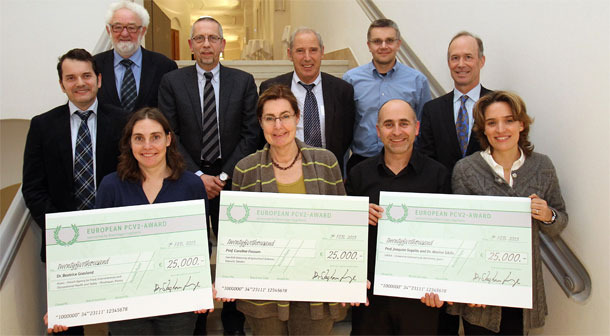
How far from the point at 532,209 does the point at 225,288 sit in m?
1.38

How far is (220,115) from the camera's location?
2736 millimetres

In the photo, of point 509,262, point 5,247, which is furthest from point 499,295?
point 5,247

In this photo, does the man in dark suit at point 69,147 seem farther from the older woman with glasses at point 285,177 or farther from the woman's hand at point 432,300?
the woman's hand at point 432,300

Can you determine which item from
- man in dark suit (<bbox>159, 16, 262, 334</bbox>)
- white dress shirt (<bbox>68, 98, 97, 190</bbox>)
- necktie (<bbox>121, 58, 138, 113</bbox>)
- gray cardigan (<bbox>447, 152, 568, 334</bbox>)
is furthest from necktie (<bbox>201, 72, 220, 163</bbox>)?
gray cardigan (<bbox>447, 152, 568, 334</bbox>)

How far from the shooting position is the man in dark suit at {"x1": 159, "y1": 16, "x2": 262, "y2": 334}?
2.69 metres

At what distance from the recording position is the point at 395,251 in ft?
6.65

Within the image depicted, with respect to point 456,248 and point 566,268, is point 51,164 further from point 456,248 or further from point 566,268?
point 566,268

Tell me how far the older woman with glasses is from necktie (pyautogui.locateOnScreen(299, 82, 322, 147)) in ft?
2.25

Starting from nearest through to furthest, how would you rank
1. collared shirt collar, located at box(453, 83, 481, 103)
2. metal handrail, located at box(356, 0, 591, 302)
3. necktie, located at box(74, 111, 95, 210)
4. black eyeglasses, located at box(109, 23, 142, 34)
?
1. metal handrail, located at box(356, 0, 591, 302)
2. necktie, located at box(74, 111, 95, 210)
3. collared shirt collar, located at box(453, 83, 481, 103)
4. black eyeglasses, located at box(109, 23, 142, 34)

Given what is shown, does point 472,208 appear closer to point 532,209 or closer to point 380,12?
point 532,209

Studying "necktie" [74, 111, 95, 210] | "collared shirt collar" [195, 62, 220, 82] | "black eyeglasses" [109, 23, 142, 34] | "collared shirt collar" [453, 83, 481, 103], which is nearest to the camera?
"necktie" [74, 111, 95, 210]

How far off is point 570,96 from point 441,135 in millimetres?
663

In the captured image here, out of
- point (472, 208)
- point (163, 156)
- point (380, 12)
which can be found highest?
point (380, 12)

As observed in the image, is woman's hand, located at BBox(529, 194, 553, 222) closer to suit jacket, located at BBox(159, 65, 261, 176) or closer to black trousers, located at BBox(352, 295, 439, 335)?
black trousers, located at BBox(352, 295, 439, 335)
